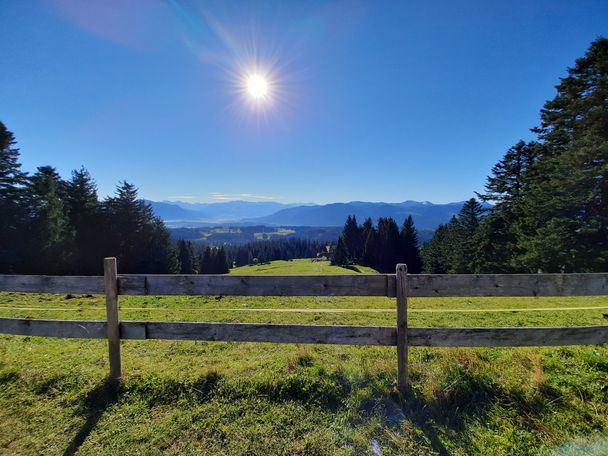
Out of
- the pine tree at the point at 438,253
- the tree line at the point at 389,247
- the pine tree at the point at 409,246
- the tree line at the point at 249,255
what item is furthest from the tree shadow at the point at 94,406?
the tree line at the point at 249,255

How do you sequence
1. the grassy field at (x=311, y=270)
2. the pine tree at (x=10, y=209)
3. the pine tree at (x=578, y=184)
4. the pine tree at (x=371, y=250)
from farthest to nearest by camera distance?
the pine tree at (x=371, y=250)
the grassy field at (x=311, y=270)
the pine tree at (x=10, y=209)
the pine tree at (x=578, y=184)

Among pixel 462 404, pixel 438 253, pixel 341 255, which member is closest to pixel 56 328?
pixel 462 404

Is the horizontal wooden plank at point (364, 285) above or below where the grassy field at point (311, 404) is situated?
above

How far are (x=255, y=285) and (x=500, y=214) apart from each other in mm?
36264

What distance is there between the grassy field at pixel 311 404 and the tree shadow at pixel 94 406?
15 millimetres

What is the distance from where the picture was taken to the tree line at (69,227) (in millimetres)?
28234

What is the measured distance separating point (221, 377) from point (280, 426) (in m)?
1.36

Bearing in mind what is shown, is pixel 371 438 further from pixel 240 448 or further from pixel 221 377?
pixel 221 377

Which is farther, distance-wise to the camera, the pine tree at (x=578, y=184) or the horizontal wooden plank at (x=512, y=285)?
the pine tree at (x=578, y=184)

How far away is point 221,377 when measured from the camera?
4.36 meters

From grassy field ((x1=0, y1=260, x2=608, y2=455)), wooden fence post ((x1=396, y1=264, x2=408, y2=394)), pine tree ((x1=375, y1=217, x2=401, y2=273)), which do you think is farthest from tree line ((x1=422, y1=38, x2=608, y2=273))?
pine tree ((x1=375, y1=217, x2=401, y2=273))

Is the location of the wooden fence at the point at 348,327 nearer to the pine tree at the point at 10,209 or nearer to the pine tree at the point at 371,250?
the pine tree at the point at 10,209

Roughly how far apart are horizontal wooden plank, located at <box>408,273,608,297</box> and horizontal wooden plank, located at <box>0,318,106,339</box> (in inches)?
190

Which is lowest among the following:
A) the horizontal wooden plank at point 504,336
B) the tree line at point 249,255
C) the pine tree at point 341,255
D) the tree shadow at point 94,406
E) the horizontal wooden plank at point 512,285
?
the tree line at point 249,255
